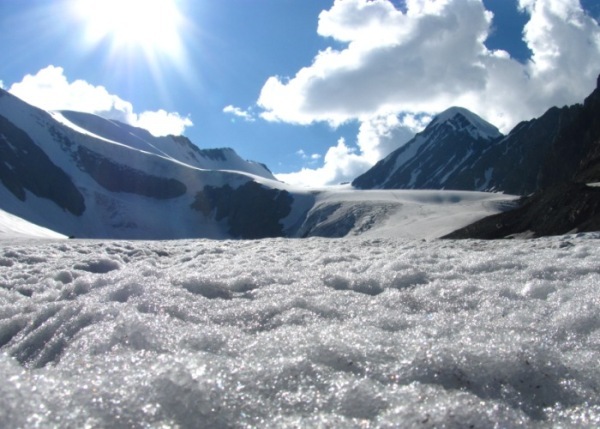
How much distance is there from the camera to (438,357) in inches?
190

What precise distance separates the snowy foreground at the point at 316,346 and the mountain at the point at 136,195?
70.1 meters

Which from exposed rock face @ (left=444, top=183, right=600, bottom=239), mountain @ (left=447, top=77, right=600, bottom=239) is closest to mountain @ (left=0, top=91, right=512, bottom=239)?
mountain @ (left=447, top=77, right=600, bottom=239)

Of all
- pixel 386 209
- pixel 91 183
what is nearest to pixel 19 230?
pixel 386 209

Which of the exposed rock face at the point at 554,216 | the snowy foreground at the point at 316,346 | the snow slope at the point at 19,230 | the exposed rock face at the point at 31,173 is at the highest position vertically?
the exposed rock face at the point at 31,173

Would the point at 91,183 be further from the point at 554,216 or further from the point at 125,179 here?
the point at 554,216

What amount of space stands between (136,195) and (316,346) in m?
132

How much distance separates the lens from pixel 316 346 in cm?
518

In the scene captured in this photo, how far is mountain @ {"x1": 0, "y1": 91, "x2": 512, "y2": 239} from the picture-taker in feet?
316

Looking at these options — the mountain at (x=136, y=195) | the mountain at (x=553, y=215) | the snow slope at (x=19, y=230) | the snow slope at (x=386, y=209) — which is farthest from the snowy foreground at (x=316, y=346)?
the mountain at (x=136, y=195)

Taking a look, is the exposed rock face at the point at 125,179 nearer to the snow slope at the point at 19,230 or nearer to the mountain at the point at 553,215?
the snow slope at the point at 19,230

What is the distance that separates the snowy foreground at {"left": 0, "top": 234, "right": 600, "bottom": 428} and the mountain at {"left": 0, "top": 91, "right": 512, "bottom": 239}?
7009cm

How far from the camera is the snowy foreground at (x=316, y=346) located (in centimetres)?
402

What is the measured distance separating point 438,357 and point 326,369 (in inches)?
42.7

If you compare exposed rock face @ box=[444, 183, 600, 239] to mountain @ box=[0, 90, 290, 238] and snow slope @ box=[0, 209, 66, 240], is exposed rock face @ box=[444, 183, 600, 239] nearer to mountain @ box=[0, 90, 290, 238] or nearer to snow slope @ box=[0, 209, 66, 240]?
snow slope @ box=[0, 209, 66, 240]
